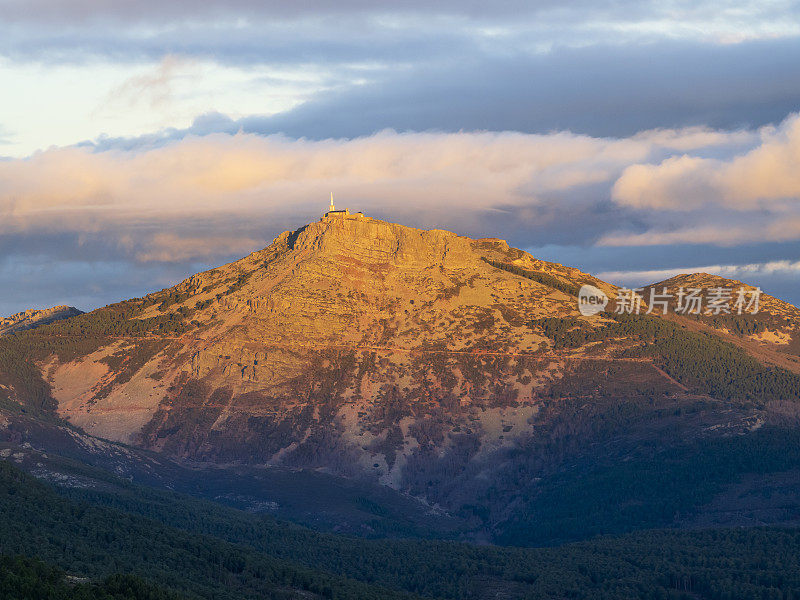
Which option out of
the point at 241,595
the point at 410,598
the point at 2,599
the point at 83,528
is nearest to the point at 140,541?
the point at 83,528

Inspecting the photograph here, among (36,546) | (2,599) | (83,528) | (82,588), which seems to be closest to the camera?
(2,599)

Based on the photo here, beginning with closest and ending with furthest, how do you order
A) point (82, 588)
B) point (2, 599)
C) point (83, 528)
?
point (2, 599)
point (82, 588)
point (83, 528)

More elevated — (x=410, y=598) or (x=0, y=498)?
(x=0, y=498)

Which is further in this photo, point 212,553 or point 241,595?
point 212,553

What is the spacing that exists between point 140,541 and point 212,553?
470 inches

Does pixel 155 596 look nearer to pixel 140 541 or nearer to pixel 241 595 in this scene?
pixel 241 595

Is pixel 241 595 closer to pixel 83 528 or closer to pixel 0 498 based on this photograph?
pixel 83 528

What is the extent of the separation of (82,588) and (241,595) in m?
40.3

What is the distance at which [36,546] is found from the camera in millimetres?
169375

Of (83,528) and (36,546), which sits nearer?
(36,546)

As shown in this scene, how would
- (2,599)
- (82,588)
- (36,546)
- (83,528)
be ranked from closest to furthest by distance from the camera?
(2,599) → (82,588) → (36,546) → (83,528)

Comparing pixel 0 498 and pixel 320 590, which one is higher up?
pixel 0 498

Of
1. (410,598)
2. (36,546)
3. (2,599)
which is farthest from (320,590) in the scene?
(2,599)

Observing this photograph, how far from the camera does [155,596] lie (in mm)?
148625
